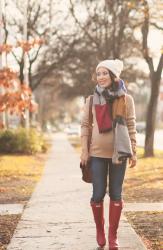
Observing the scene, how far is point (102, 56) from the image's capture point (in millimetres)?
31703

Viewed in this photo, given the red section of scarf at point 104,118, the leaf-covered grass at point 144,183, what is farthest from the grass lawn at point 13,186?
the leaf-covered grass at point 144,183

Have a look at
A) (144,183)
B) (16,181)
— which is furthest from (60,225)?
(16,181)

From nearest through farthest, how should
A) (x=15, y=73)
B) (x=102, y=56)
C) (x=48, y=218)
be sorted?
(x=48, y=218)
(x=15, y=73)
(x=102, y=56)

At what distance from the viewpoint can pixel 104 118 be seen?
234 inches

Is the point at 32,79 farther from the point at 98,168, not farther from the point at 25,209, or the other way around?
the point at 98,168

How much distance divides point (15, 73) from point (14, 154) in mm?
11723

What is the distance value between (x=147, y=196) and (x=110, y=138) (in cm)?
478

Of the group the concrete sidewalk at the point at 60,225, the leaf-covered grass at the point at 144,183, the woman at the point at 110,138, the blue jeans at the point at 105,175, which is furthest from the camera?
the leaf-covered grass at the point at 144,183

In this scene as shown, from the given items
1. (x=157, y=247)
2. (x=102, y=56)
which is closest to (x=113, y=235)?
(x=157, y=247)

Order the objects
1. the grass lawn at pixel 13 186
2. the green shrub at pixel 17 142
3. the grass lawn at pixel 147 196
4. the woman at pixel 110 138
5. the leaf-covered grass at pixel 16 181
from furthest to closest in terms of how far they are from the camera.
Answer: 1. the green shrub at pixel 17 142
2. the leaf-covered grass at pixel 16 181
3. the grass lawn at pixel 13 186
4. the grass lawn at pixel 147 196
5. the woman at pixel 110 138

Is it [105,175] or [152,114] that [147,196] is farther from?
[152,114]

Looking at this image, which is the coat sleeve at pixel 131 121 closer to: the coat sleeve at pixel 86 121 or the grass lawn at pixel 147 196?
the coat sleeve at pixel 86 121

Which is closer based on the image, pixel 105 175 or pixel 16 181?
pixel 105 175

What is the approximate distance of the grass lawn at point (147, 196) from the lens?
683cm
